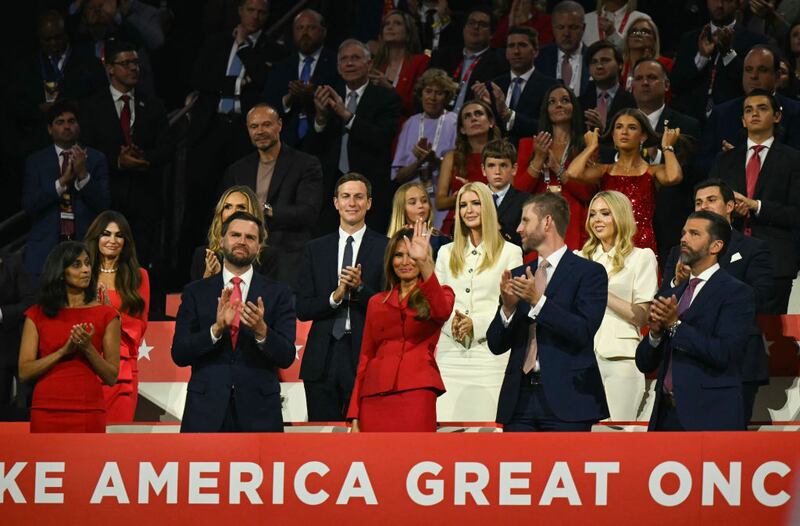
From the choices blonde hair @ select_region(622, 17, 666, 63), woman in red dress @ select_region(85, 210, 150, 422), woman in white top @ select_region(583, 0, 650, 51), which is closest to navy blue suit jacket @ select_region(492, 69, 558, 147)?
blonde hair @ select_region(622, 17, 666, 63)

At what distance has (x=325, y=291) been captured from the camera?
7.68 metres

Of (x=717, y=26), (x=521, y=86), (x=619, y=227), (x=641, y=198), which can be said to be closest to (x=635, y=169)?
(x=641, y=198)

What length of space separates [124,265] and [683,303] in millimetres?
3081

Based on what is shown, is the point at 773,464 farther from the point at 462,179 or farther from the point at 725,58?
the point at 725,58

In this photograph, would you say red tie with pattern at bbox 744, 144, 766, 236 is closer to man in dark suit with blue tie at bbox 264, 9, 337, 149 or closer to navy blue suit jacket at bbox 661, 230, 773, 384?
navy blue suit jacket at bbox 661, 230, 773, 384

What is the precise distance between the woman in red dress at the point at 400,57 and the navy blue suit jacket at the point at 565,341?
4.22m

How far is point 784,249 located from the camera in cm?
830

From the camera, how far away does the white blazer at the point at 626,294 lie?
752 centimetres

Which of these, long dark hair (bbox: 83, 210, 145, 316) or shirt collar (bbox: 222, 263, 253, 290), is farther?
long dark hair (bbox: 83, 210, 145, 316)

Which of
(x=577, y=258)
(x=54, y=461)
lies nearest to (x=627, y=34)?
(x=577, y=258)

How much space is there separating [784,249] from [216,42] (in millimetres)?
4881

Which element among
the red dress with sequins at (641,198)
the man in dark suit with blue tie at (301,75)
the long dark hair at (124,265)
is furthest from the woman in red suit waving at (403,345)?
the man in dark suit with blue tie at (301,75)

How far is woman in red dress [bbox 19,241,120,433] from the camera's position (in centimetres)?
683

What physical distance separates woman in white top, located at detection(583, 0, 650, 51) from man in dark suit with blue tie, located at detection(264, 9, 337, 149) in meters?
2.00
